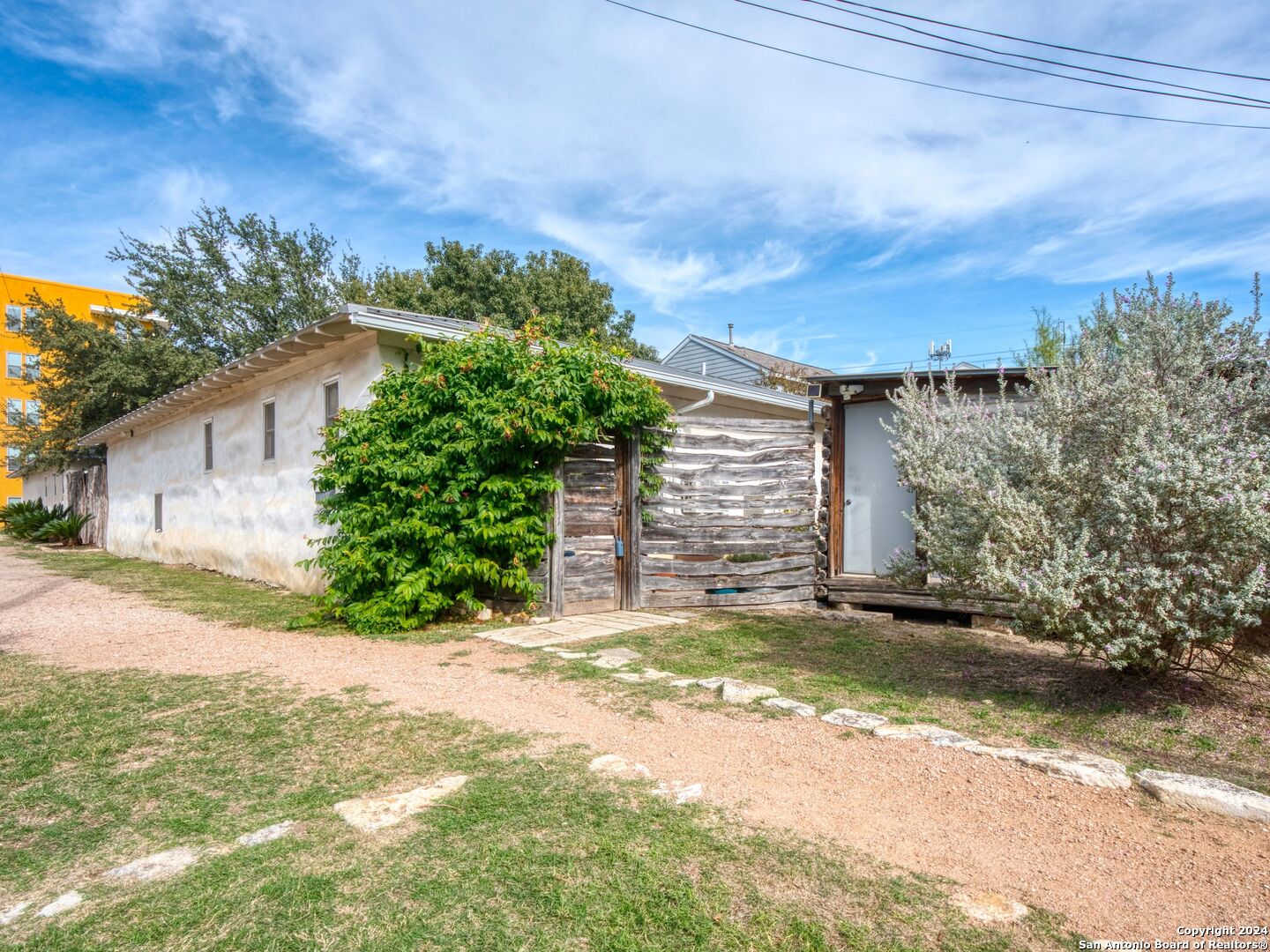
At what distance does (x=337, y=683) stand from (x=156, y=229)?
80.4ft

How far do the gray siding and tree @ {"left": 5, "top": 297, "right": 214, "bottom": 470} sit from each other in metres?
15.2

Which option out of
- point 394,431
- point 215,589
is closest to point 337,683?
point 394,431

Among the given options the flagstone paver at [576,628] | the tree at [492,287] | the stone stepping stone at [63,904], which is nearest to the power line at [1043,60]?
the flagstone paver at [576,628]

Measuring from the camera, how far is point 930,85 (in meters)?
9.32

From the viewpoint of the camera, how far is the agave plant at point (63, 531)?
19062 millimetres

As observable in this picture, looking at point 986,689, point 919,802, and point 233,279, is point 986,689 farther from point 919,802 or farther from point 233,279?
point 233,279

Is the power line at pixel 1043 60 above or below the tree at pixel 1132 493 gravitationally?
above

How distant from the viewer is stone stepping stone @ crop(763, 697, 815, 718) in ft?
13.3

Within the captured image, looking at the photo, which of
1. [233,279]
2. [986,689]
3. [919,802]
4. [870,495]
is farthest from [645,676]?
[233,279]

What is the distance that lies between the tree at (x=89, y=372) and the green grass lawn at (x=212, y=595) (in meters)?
7.07

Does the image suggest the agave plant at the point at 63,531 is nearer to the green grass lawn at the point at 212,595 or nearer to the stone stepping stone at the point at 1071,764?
the green grass lawn at the point at 212,595

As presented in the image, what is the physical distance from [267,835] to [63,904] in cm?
58

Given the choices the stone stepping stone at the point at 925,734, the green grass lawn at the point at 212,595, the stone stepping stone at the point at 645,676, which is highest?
the stone stepping stone at the point at 925,734

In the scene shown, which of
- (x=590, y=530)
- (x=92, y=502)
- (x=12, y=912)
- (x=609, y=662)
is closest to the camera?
(x=12, y=912)
